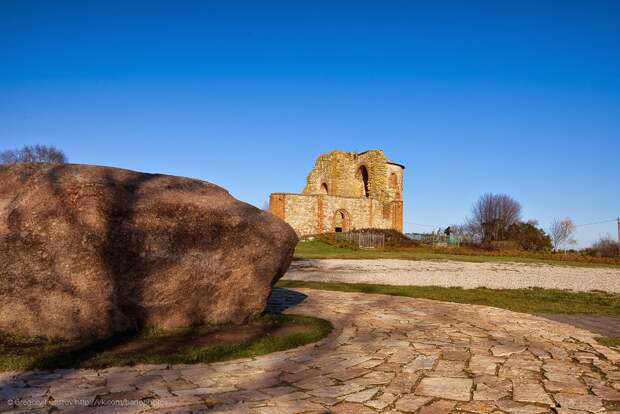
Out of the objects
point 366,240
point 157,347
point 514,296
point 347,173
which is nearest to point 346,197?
point 347,173

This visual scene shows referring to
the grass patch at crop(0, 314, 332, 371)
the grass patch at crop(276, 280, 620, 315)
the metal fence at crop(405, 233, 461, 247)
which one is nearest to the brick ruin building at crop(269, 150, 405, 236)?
the metal fence at crop(405, 233, 461, 247)

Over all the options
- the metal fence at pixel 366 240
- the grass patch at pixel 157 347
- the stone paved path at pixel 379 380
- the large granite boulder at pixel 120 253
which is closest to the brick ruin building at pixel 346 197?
the metal fence at pixel 366 240

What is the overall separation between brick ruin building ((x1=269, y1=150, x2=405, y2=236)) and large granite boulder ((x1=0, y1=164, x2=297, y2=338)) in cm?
2883

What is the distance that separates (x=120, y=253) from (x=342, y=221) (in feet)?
109

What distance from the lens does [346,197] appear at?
37.6m

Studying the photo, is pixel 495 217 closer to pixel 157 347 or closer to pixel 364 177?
pixel 364 177

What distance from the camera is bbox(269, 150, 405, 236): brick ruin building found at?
3578 centimetres

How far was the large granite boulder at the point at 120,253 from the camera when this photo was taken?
4848mm

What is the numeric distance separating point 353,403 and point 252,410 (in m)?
0.75

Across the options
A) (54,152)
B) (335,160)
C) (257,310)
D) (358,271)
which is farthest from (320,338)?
(54,152)

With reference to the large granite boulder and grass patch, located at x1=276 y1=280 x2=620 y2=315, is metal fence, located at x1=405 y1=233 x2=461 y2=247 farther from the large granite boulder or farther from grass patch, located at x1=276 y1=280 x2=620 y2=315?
the large granite boulder

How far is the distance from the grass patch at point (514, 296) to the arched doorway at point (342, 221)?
83.6 ft

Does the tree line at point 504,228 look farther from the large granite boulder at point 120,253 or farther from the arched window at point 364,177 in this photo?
the large granite boulder at point 120,253

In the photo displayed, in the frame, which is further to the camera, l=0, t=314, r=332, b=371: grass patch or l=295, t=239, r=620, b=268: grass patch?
l=295, t=239, r=620, b=268: grass patch
